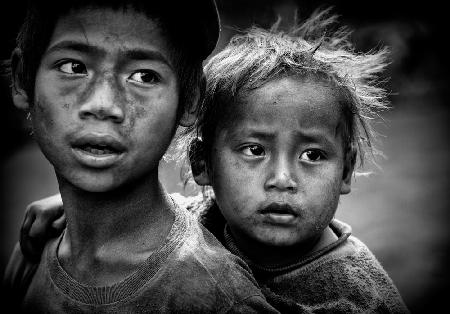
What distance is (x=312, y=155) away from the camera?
2322 mm

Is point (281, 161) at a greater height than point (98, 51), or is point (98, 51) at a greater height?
point (98, 51)

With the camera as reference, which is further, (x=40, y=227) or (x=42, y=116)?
(x=40, y=227)

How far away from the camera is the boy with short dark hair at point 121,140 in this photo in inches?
70.1

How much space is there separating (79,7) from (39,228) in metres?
1.09

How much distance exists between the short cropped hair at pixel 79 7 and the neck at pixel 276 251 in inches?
30.2

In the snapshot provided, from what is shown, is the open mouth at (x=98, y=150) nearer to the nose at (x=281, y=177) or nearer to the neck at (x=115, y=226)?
the neck at (x=115, y=226)

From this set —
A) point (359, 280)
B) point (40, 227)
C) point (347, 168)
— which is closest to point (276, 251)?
point (359, 280)

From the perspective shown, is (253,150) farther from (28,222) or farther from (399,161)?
(399,161)

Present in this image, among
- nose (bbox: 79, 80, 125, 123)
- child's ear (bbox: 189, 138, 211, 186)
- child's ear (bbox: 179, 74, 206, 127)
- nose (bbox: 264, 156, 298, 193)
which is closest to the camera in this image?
nose (bbox: 79, 80, 125, 123)

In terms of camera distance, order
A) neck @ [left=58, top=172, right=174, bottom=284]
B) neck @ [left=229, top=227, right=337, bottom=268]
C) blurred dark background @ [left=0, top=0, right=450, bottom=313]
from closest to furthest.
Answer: neck @ [left=58, top=172, right=174, bottom=284] → neck @ [left=229, top=227, right=337, bottom=268] → blurred dark background @ [left=0, top=0, right=450, bottom=313]

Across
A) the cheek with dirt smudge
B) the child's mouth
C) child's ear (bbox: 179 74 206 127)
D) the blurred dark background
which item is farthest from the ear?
the blurred dark background

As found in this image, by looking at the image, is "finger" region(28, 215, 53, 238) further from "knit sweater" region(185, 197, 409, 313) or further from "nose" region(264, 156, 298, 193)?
"nose" region(264, 156, 298, 193)

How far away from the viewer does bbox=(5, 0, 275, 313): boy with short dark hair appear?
1.78m

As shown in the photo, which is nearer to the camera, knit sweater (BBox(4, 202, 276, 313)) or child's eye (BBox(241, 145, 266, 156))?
knit sweater (BBox(4, 202, 276, 313))
